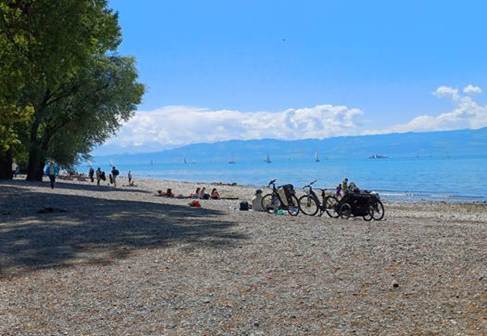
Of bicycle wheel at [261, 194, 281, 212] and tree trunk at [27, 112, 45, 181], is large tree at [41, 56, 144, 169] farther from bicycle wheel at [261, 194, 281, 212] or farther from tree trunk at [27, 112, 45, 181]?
bicycle wheel at [261, 194, 281, 212]

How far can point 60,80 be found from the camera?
78.7 ft

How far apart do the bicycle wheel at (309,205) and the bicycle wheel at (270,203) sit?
0.88 meters

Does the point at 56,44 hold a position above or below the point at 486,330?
above

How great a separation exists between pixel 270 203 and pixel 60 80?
10669mm

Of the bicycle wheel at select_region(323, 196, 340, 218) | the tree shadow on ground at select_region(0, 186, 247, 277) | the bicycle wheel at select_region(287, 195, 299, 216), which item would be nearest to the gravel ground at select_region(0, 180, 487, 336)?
the tree shadow on ground at select_region(0, 186, 247, 277)

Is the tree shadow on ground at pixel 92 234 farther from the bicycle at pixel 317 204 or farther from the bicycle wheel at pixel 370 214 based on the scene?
the bicycle wheel at pixel 370 214

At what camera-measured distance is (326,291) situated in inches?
297

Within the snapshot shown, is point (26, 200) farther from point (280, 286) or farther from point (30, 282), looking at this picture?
point (280, 286)

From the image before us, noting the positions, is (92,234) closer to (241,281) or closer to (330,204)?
(241,281)

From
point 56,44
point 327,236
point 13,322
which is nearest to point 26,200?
point 56,44

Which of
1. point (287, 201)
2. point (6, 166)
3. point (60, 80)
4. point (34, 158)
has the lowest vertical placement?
point (287, 201)

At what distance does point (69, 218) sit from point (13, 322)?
10.1 metres

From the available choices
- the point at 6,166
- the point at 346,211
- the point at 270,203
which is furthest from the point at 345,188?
the point at 6,166

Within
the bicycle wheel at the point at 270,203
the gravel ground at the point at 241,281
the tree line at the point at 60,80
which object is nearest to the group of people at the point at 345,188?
the bicycle wheel at the point at 270,203
